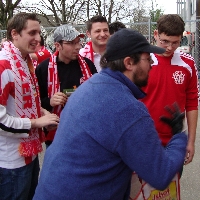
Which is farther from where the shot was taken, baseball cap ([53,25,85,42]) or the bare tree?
the bare tree

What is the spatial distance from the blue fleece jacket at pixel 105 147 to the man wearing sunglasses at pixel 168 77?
86cm

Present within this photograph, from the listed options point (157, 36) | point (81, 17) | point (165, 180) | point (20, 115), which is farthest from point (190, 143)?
point (81, 17)

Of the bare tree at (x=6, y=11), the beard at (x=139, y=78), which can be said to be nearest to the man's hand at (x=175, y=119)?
the beard at (x=139, y=78)

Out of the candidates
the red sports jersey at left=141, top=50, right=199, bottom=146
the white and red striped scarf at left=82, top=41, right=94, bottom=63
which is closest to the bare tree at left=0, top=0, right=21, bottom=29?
the white and red striped scarf at left=82, top=41, right=94, bottom=63

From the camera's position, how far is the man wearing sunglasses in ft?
8.24

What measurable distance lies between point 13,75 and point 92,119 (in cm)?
86

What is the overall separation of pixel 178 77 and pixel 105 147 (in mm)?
1231

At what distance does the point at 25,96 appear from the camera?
2217 millimetres

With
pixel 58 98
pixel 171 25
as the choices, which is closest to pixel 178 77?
pixel 171 25

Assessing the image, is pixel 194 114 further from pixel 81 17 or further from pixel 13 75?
pixel 81 17

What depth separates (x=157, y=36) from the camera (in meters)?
2.65

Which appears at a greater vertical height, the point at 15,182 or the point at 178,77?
the point at 178,77

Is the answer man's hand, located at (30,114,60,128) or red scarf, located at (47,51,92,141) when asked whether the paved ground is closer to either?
red scarf, located at (47,51,92,141)

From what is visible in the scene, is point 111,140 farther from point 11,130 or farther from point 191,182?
point 191,182
